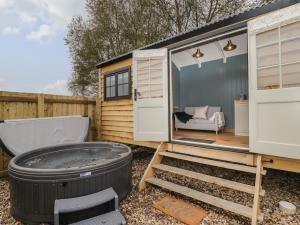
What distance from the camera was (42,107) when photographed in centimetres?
454

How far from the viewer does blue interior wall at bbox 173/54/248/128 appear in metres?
5.84

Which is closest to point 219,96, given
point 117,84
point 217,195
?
point 117,84

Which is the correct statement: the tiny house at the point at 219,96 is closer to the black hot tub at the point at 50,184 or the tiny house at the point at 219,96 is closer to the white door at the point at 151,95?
the white door at the point at 151,95

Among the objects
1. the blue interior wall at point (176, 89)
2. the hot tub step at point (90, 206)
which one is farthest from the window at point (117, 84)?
the hot tub step at point (90, 206)

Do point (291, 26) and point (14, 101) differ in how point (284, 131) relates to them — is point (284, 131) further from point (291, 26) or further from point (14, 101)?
point (14, 101)

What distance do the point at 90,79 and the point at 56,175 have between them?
9.42m

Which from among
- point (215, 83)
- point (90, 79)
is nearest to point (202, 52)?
point (215, 83)

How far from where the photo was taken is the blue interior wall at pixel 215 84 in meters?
5.84

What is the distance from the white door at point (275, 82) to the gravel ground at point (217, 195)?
2.62 ft

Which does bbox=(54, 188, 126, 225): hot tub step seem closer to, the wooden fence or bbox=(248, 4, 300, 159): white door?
bbox=(248, 4, 300, 159): white door

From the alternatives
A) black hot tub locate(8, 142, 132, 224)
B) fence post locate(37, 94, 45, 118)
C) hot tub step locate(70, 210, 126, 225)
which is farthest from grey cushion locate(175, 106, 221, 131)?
hot tub step locate(70, 210, 126, 225)

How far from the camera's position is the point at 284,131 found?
2.48 m

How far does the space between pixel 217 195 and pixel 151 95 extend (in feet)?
7.49

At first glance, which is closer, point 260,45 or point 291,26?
point 291,26
